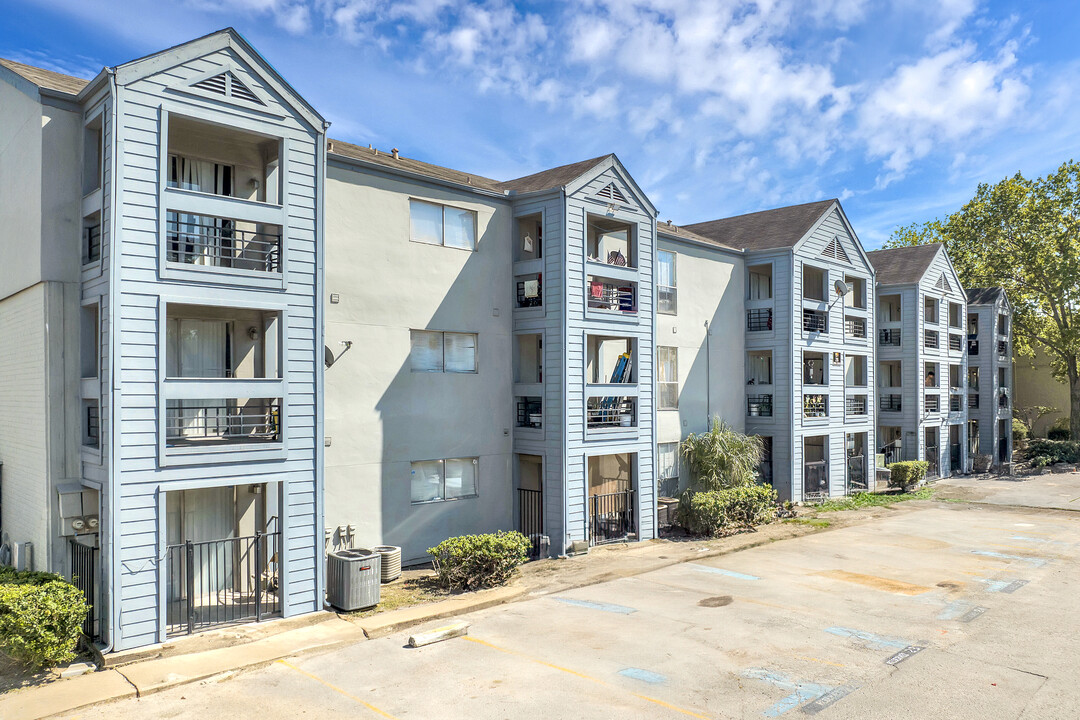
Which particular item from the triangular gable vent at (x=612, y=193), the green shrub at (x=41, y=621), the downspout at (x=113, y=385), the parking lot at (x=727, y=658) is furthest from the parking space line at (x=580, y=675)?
the triangular gable vent at (x=612, y=193)

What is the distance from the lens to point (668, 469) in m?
24.7

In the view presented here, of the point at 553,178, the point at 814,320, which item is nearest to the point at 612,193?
the point at 553,178

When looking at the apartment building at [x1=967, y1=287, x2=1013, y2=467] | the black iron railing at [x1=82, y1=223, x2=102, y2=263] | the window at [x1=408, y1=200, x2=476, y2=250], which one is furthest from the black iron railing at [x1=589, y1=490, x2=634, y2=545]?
the apartment building at [x1=967, y1=287, x2=1013, y2=467]

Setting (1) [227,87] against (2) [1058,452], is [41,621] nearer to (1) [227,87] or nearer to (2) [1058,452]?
(1) [227,87]

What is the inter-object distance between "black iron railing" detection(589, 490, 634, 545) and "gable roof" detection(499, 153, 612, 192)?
347 inches

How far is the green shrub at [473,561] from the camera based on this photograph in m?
15.8

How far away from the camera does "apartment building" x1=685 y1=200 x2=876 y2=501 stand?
1090 inches

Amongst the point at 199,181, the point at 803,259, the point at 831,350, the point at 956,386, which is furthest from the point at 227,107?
the point at 956,386

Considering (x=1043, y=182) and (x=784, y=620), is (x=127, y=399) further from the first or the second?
(x=1043, y=182)

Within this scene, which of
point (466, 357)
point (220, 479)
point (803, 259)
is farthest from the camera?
point (803, 259)

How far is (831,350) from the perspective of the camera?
2975 cm

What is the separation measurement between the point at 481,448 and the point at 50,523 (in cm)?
967

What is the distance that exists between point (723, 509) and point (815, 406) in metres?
9.08

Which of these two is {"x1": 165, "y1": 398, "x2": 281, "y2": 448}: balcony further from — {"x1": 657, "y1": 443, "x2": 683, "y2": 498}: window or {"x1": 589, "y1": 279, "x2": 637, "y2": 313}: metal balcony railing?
{"x1": 657, "y1": 443, "x2": 683, "y2": 498}: window
